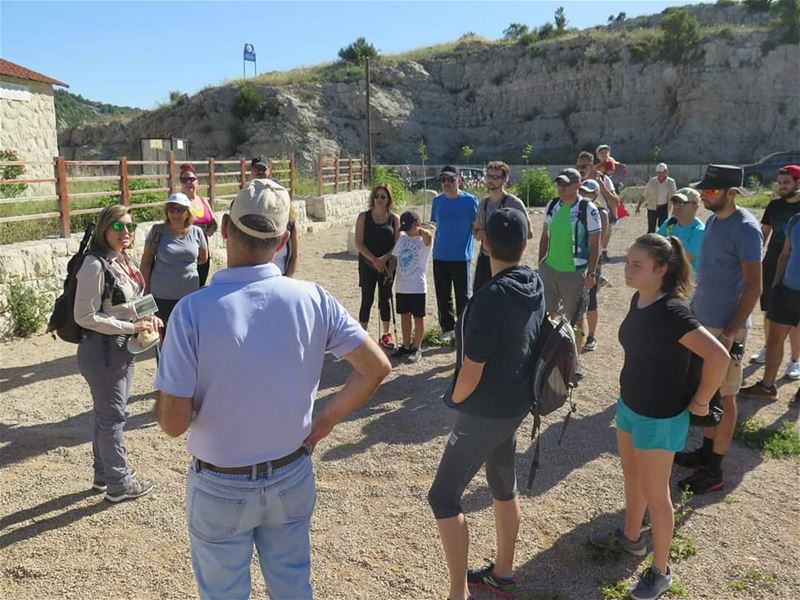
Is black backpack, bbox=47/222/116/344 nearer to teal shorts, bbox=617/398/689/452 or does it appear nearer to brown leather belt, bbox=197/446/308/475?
brown leather belt, bbox=197/446/308/475

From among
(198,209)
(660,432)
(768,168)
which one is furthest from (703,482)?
(768,168)

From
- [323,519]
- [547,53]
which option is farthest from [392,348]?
[547,53]

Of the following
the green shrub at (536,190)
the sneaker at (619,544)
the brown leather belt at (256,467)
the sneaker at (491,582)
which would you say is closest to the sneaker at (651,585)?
the sneaker at (619,544)

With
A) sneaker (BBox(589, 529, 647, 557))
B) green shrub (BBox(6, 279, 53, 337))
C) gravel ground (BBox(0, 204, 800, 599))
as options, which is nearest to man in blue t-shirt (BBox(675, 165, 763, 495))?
gravel ground (BBox(0, 204, 800, 599))

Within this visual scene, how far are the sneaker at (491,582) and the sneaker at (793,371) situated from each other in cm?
410

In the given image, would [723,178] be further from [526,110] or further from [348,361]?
[526,110]

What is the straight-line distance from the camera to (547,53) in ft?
145

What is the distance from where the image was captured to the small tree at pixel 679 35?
1566 inches

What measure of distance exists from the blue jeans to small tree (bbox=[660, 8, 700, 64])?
44932 mm

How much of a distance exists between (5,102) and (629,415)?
18.2m

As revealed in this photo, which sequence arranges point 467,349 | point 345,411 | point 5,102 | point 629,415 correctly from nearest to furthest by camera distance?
1. point 345,411
2. point 467,349
3. point 629,415
4. point 5,102

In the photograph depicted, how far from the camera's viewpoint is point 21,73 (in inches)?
665

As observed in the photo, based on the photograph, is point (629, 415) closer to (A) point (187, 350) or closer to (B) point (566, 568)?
(B) point (566, 568)

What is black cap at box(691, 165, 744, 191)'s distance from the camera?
392cm
